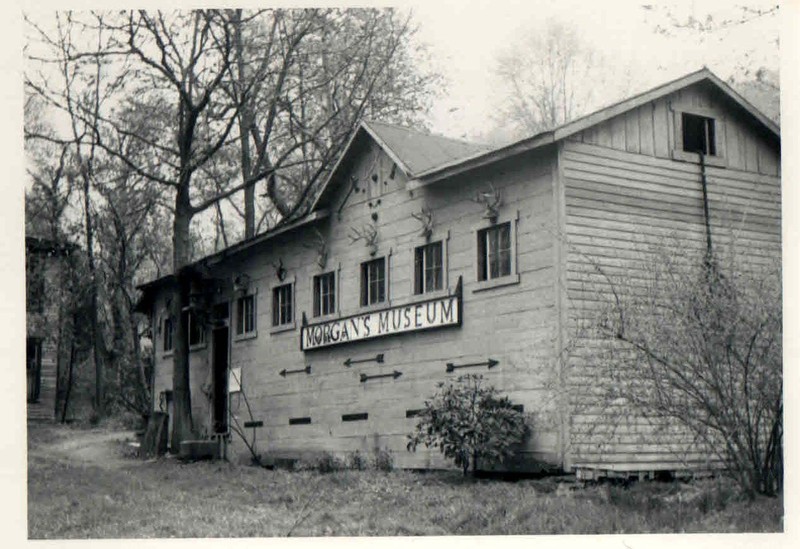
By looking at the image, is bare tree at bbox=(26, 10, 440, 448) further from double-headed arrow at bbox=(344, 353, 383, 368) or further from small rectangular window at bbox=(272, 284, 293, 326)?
double-headed arrow at bbox=(344, 353, 383, 368)

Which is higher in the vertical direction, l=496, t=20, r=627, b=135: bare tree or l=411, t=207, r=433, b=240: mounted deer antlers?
l=496, t=20, r=627, b=135: bare tree

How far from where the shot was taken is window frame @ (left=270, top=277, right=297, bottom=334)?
21.0 m

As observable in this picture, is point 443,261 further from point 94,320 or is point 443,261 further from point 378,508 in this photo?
point 94,320

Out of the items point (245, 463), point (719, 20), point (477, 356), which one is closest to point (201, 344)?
point (245, 463)

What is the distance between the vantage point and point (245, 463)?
2203 centimetres

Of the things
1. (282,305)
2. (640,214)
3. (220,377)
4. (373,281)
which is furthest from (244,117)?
(640,214)

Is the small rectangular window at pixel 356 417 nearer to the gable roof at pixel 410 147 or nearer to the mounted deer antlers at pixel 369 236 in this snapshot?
the mounted deer antlers at pixel 369 236

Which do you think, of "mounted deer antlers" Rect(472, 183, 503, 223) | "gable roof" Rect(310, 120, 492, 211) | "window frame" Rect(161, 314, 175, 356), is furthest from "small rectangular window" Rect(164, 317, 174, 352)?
"mounted deer antlers" Rect(472, 183, 503, 223)

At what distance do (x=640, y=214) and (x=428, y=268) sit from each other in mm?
3579

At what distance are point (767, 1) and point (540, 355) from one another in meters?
5.39

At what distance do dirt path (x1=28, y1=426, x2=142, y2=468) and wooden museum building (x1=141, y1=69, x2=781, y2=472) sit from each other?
2921 mm

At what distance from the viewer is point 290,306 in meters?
21.3

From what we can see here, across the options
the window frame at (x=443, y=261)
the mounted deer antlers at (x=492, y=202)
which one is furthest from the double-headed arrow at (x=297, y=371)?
the mounted deer antlers at (x=492, y=202)

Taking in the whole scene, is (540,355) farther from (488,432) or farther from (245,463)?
(245,463)
